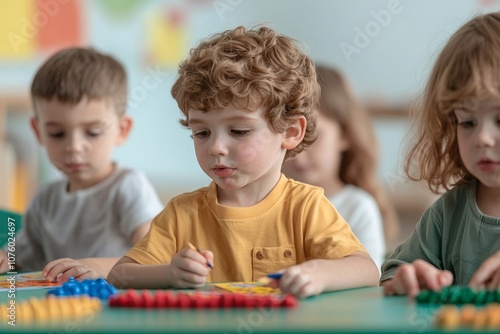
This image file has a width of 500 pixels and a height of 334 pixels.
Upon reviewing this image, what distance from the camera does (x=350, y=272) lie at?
1.43 m

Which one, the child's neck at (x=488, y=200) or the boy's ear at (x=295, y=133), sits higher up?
the boy's ear at (x=295, y=133)

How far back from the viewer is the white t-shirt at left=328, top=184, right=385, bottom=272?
9.00 ft

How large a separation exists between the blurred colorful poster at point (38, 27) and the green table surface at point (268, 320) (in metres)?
4.44

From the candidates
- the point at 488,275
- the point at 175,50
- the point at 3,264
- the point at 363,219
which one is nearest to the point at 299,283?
the point at 488,275

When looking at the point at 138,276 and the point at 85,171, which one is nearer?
the point at 138,276

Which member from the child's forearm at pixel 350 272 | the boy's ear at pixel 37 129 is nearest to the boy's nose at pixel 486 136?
the child's forearm at pixel 350 272

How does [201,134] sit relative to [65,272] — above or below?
above

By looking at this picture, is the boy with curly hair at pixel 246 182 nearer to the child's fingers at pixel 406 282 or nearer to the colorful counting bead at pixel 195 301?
the child's fingers at pixel 406 282

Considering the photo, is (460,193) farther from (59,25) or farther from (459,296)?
(59,25)

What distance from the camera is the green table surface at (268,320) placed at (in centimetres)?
96

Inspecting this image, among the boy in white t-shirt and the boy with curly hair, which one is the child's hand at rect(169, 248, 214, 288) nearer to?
the boy with curly hair

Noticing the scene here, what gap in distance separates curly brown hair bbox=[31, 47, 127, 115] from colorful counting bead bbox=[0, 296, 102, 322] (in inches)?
42.5

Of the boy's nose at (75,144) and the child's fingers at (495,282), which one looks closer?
the child's fingers at (495,282)

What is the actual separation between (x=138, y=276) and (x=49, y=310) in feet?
1.43
